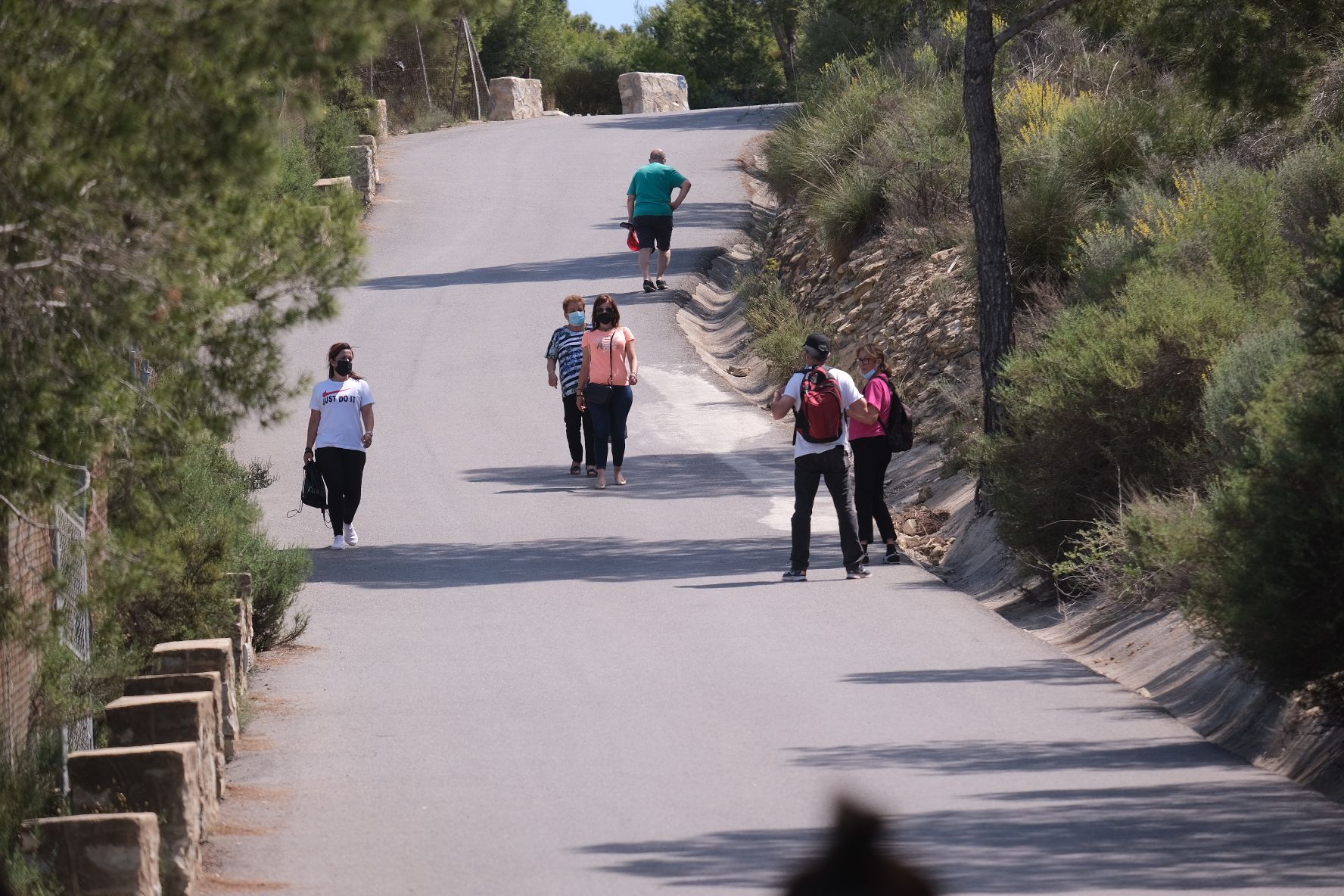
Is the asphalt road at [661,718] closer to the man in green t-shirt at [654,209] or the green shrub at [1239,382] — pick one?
the green shrub at [1239,382]

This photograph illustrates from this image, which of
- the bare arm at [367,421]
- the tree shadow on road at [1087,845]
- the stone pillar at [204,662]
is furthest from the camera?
the bare arm at [367,421]

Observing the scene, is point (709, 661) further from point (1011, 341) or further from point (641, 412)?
point (641, 412)

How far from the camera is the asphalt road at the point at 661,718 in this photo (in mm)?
7457

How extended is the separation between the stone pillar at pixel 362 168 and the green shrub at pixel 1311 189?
882 inches

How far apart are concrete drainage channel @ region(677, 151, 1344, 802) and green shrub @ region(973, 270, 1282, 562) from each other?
640 mm

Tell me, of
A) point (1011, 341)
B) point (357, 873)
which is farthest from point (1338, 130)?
point (357, 873)

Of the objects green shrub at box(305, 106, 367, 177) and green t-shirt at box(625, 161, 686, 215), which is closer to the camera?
green t-shirt at box(625, 161, 686, 215)

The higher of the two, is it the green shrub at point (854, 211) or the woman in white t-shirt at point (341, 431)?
the green shrub at point (854, 211)

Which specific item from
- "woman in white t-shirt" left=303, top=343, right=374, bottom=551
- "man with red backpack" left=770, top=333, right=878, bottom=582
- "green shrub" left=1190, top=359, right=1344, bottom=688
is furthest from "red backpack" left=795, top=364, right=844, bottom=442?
"green shrub" left=1190, top=359, right=1344, bottom=688

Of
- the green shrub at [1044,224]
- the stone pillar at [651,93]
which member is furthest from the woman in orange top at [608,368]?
the stone pillar at [651,93]

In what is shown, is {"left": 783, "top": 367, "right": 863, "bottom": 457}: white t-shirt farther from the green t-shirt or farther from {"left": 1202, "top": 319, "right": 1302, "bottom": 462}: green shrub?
the green t-shirt

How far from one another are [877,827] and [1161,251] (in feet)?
45.7

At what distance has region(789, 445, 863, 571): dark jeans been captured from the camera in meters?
13.5

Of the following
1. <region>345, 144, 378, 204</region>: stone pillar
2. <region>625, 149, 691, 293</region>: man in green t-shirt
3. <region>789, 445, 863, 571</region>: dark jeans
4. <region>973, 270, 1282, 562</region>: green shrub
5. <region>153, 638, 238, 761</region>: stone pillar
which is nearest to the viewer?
<region>153, 638, 238, 761</region>: stone pillar
